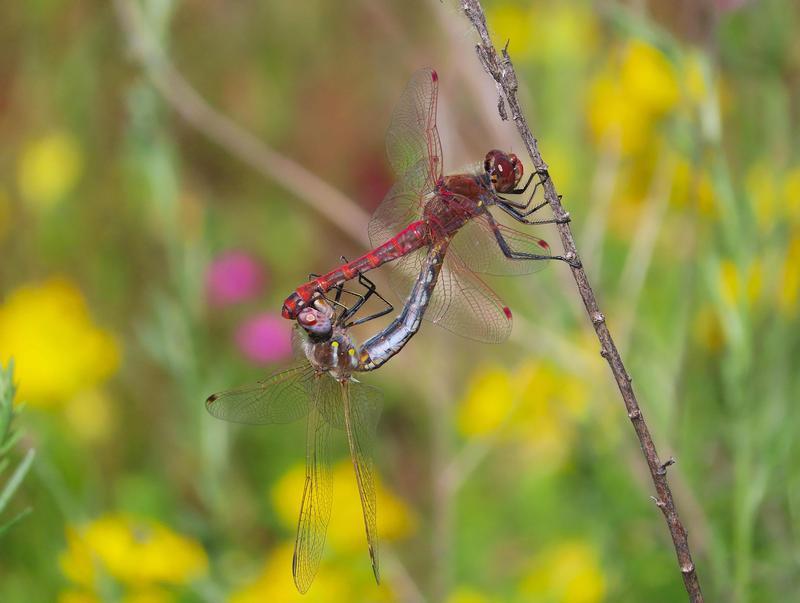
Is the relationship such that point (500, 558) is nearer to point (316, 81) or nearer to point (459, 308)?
point (459, 308)

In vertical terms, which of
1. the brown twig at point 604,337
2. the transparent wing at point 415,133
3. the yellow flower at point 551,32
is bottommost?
the brown twig at point 604,337

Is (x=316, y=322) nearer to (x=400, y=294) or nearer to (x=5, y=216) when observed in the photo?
(x=400, y=294)

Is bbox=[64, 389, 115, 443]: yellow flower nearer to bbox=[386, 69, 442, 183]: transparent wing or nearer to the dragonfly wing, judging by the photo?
the dragonfly wing

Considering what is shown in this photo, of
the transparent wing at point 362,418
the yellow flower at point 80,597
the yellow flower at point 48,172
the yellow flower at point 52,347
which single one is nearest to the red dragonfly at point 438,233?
the transparent wing at point 362,418

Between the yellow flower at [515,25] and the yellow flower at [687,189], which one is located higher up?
the yellow flower at [515,25]

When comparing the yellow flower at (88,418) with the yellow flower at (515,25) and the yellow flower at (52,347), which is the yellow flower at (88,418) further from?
the yellow flower at (515,25)
